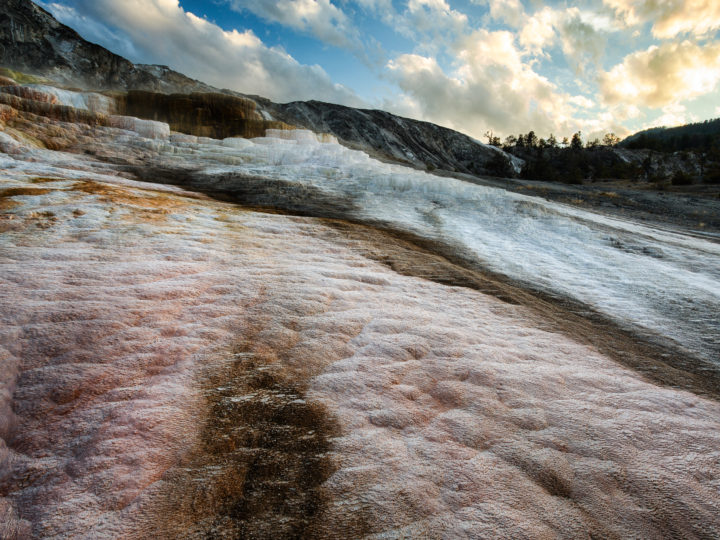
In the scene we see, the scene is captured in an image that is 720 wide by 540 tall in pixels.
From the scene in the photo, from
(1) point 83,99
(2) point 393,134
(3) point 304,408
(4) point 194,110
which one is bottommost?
(3) point 304,408

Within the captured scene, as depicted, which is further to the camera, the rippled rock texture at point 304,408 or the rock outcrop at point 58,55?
the rock outcrop at point 58,55

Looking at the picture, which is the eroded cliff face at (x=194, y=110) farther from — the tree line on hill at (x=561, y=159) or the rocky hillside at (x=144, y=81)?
the tree line on hill at (x=561, y=159)

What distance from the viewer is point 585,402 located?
2146 mm

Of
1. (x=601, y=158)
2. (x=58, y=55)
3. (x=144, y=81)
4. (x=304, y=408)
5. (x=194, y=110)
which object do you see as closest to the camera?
(x=304, y=408)

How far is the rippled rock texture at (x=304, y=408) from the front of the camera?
135 cm

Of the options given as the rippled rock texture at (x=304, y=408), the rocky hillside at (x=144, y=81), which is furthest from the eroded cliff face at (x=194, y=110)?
the rippled rock texture at (x=304, y=408)

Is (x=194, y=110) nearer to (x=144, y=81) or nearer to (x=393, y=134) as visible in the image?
(x=393, y=134)

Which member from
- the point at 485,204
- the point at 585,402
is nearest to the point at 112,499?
the point at 585,402

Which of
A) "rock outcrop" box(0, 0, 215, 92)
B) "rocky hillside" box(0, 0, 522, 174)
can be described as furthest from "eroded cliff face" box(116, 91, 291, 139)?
"rock outcrop" box(0, 0, 215, 92)

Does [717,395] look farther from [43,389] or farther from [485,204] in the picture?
[485,204]

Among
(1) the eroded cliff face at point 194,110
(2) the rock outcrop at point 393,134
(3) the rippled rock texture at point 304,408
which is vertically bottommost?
(3) the rippled rock texture at point 304,408

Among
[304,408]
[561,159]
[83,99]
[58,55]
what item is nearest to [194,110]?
[83,99]

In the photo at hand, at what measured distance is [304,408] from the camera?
5.95 feet

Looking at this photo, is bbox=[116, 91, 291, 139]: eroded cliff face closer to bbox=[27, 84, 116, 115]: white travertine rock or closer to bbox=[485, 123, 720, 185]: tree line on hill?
bbox=[27, 84, 116, 115]: white travertine rock
